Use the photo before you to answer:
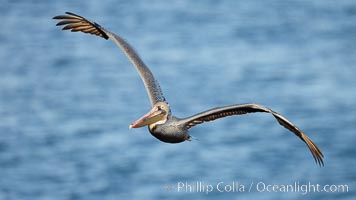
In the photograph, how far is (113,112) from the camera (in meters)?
27.4

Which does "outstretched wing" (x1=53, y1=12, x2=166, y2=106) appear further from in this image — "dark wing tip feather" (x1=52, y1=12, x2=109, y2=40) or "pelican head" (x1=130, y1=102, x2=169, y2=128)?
"pelican head" (x1=130, y1=102, x2=169, y2=128)

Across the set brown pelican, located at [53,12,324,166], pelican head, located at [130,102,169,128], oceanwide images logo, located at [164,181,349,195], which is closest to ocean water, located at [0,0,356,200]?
oceanwide images logo, located at [164,181,349,195]

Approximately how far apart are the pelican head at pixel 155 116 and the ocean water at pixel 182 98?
38.2 ft

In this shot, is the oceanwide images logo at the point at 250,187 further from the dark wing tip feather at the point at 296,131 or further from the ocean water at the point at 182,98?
the dark wing tip feather at the point at 296,131

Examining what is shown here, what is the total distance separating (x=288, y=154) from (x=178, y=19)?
11.9 meters

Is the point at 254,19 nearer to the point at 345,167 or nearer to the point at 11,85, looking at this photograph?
the point at 11,85

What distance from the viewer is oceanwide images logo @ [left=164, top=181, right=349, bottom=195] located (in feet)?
73.9

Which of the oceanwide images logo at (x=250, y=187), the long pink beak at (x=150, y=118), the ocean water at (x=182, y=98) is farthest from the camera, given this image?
the ocean water at (x=182, y=98)

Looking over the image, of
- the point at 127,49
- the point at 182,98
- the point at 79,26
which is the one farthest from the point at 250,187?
the point at 127,49

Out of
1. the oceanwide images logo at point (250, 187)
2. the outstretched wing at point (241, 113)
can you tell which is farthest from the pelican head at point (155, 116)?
the oceanwide images logo at point (250, 187)

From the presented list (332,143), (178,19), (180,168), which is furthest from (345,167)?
(178,19)

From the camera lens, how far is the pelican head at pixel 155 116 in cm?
1102

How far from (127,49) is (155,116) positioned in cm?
137

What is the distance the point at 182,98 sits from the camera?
27.6 metres
